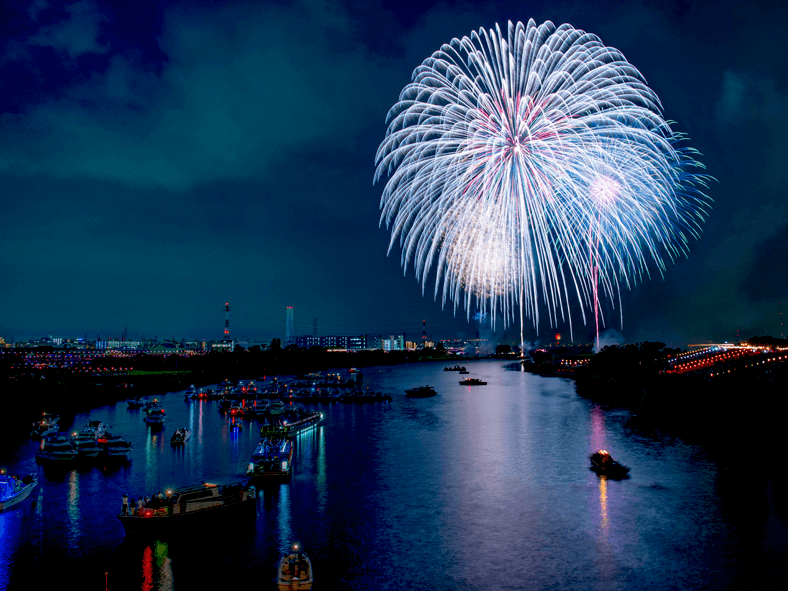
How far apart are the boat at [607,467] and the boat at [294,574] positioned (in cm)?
1809

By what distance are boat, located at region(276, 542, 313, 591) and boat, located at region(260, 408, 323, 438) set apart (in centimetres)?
2360

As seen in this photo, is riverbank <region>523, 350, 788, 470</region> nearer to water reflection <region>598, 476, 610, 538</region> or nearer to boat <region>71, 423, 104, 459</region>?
water reflection <region>598, 476, 610, 538</region>

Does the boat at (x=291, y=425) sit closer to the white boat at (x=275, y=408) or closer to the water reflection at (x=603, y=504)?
the white boat at (x=275, y=408)

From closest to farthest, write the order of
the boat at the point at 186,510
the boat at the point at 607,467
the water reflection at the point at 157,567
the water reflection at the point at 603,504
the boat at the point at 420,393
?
1. the water reflection at the point at 157,567
2. the boat at the point at 186,510
3. the water reflection at the point at 603,504
4. the boat at the point at 607,467
5. the boat at the point at 420,393

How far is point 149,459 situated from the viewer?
33.8 metres

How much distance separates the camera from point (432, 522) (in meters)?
21.8

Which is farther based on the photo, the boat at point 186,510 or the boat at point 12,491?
the boat at point 12,491

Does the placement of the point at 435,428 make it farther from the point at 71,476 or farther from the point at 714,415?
the point at 71,476

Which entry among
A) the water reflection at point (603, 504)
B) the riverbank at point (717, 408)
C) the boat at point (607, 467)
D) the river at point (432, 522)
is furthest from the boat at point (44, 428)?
the riverbank at point (717, 408)

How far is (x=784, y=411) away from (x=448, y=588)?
28692 mm

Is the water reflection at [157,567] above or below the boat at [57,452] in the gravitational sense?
below

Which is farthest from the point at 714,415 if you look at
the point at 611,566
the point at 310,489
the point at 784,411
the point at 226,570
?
the point at 226,570

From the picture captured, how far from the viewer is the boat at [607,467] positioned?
27998mm

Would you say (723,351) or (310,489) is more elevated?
(723,351)
